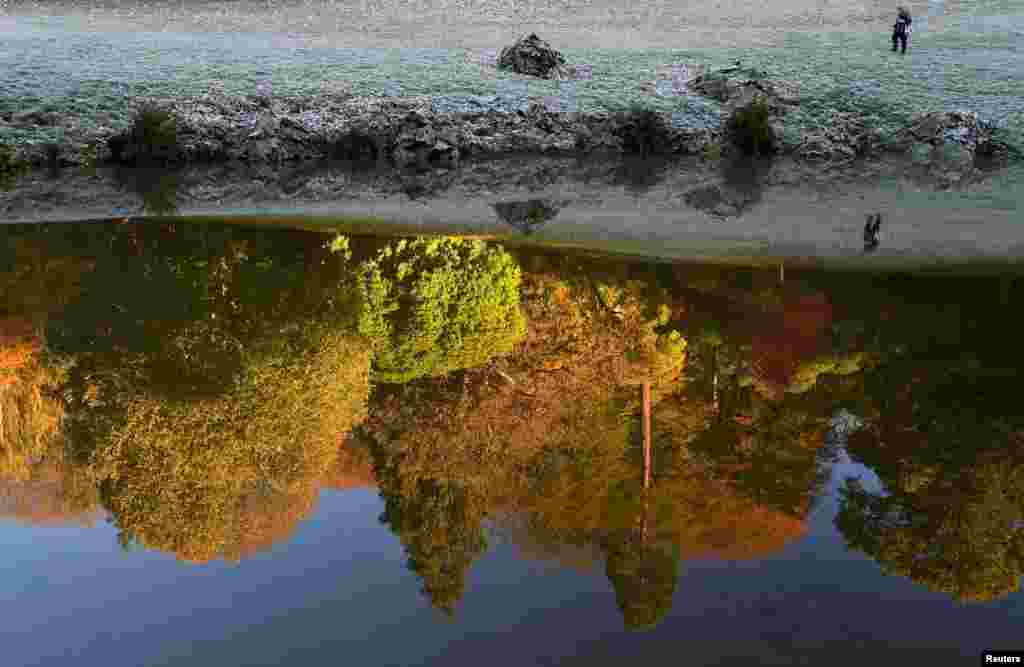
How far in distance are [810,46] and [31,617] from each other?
40.0 metres

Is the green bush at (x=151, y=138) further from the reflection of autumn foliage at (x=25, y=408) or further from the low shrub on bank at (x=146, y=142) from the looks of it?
the reflection of autumn foliage at (x=25, y=408)

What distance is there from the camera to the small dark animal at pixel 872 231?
53.6ft

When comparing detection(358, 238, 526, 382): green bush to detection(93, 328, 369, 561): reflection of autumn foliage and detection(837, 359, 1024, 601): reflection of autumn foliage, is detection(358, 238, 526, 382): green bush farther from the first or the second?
detection(837, 359, 1024, 601): reflection of autumn foliage

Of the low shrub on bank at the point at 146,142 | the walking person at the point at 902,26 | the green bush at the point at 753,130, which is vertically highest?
the walking person at the point at 902,26

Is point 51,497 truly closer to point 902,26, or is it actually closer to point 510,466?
point 510,466

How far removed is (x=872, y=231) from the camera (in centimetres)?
1766

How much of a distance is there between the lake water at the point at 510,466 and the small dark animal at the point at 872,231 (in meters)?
2.49

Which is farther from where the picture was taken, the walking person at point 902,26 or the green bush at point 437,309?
the walking person at point 902,26

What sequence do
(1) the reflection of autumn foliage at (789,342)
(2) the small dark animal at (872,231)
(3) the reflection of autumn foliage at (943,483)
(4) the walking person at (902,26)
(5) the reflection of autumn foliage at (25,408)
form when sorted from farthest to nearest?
(4) the walking person at (902,26) < (2) the small dark animal at (872,231) < (1) the reflection of autumn foliage at (789,342) < (5) the reflection of autumn foliage at (25,408) < (3) the reflection of autumn foliage at (943,483)

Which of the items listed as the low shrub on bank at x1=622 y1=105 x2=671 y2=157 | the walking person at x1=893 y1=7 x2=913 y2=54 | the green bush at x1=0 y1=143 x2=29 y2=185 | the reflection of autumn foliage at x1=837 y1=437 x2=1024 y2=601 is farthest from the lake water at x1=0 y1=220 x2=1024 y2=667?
the walking person at x1=893 y1=7 x2=913 y2=54

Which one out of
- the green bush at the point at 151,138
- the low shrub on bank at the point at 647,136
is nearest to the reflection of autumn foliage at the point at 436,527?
the green bush at the point at 151,138

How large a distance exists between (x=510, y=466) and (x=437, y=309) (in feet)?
15.9

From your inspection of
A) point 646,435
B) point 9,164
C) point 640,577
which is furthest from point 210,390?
point 9,164

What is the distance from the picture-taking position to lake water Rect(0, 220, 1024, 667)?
21.0 ft
